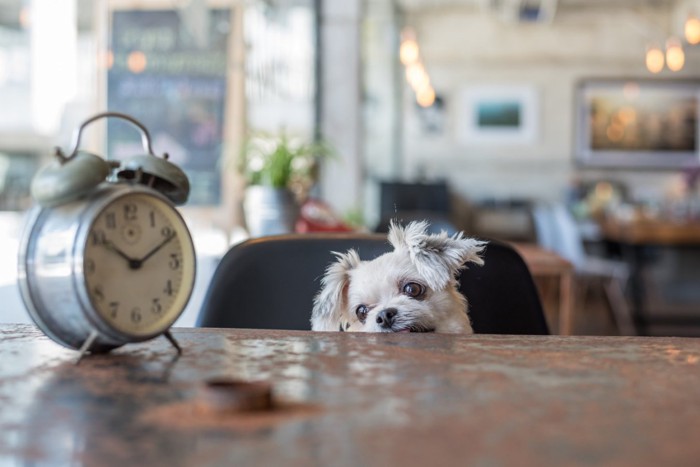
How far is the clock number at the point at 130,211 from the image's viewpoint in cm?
85

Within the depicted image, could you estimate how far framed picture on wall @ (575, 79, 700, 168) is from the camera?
37.8ft

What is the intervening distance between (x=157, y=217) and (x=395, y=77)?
10.2m

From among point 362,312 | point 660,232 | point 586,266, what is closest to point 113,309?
point 362,312

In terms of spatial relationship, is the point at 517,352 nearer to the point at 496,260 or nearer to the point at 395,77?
the point at 496,260

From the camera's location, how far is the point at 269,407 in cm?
63

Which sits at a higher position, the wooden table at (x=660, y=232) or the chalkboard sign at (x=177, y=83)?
the chalkboard sign at (x=177, y=83)

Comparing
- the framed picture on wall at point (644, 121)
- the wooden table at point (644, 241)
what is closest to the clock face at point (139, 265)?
the wooden table at point (644, 241)

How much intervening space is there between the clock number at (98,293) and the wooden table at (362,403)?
6 cm

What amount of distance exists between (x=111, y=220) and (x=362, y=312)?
0.71 m

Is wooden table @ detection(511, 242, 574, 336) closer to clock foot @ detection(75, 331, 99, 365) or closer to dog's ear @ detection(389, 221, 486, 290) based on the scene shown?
dog's ear @ detection(389, 221, 486, 290)

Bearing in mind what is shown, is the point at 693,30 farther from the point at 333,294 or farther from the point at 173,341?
the point at 173,341

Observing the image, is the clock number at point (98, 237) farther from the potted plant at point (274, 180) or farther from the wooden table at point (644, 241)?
the wooden table at point (644, 241)

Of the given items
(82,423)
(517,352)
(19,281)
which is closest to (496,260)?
(517,352)

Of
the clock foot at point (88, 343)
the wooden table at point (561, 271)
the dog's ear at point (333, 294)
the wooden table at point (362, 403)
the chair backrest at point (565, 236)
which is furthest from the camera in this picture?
the chair backrest at point (565, 236)
